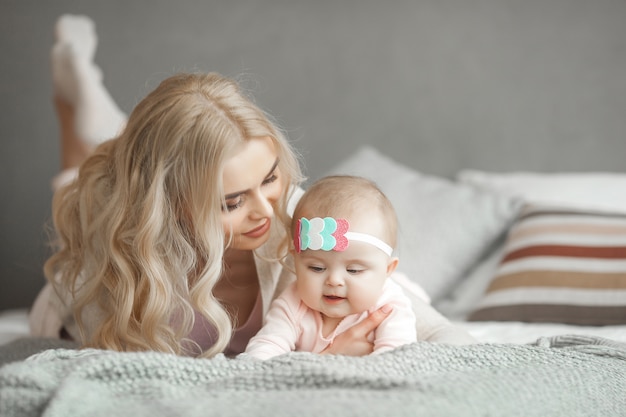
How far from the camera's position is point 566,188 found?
7.87 feet

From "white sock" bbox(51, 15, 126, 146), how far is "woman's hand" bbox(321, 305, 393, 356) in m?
1.19

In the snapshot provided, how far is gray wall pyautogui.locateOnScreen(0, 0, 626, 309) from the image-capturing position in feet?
8.75

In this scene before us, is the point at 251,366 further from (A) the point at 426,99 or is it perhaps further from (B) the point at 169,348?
(A) the point at 426,99

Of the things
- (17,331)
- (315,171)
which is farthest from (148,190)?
(315,171)

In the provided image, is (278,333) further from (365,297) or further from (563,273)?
(563,273)

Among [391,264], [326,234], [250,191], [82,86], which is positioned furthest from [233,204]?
[82,86]

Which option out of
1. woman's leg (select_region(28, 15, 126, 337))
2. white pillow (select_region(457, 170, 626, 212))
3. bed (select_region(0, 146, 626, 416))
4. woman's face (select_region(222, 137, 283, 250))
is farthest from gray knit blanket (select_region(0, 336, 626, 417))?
woman's leg (select_region(28, 15, 126, 337))

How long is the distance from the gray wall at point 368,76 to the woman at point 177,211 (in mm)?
1150

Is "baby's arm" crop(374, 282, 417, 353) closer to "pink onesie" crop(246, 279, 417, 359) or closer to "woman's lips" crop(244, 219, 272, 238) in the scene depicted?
"pink onesie" crop(246, 279, 417, 359)

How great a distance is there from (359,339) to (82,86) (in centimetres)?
137

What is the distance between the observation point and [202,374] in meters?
1.17

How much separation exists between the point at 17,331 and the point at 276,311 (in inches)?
39.7

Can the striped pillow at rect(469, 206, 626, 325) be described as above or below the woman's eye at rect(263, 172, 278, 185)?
above

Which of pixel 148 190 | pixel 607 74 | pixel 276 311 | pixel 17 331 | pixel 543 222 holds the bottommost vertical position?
pixel 17 331
